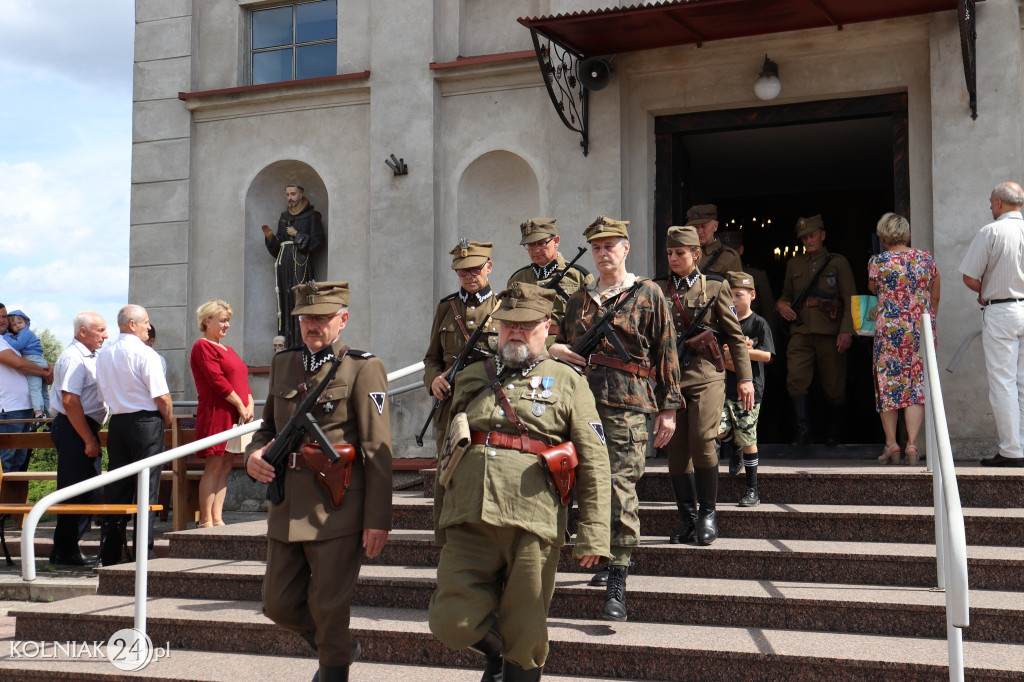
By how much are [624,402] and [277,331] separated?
23.0 feet

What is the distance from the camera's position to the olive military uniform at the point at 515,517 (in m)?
4.15

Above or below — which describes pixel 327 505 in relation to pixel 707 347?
below

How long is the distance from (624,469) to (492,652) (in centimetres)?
139

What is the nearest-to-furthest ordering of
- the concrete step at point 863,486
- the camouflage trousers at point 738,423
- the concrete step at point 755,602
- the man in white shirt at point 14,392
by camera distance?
1. the concrete step at point 755,602
2. the concrete step at point 863,486
3. the camouflage trousers at point 738,423
4. the man in white shirt at point 14,392

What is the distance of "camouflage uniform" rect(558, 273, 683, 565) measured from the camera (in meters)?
5.44

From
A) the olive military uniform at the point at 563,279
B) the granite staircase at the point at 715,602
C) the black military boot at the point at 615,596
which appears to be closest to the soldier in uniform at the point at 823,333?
the granite staircase at the point at 715,602

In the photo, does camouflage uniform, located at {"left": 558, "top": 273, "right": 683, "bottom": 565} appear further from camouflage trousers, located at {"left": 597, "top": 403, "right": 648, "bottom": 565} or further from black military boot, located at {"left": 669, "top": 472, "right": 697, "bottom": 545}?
black military boot, located at {"left": 669, "top": 472, "right": 697, "bottom": 545}

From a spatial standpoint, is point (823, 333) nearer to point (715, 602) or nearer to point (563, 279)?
point (563, 279)

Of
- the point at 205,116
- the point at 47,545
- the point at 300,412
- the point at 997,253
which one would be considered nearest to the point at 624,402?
the point at 300,412

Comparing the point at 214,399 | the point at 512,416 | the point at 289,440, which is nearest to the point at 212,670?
the point at 289,440

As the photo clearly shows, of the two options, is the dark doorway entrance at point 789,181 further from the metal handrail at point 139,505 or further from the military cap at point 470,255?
the metal handrail at point 139,505

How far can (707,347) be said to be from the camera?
20.7ft

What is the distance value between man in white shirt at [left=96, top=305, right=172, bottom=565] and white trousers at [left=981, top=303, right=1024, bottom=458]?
6.16m

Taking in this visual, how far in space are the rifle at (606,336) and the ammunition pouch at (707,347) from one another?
0.80 metres
